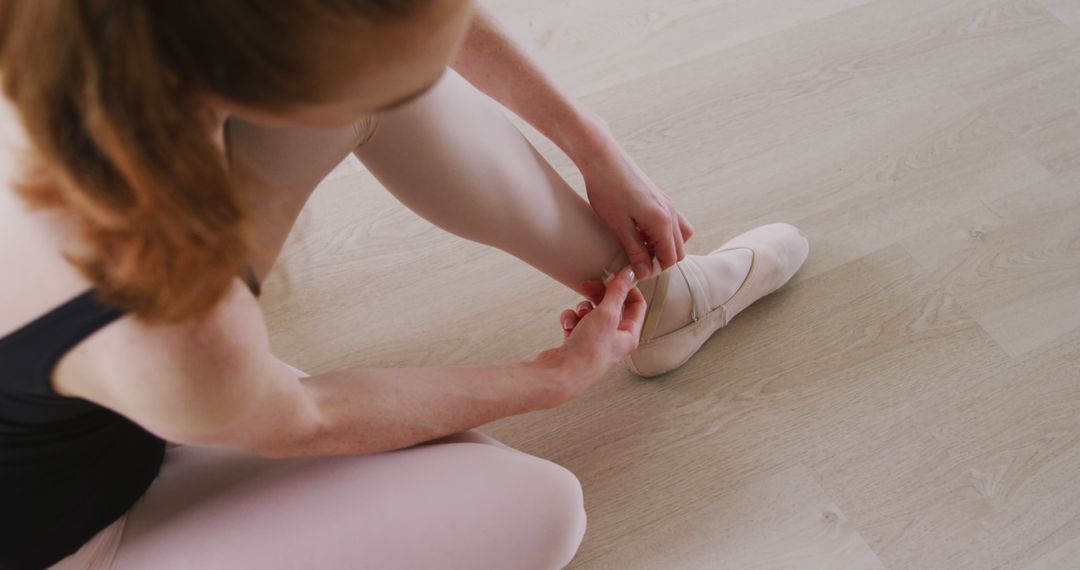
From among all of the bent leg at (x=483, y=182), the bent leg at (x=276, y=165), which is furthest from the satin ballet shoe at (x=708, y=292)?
the bent leg at (x=276, y=165)

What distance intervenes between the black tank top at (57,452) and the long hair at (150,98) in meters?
0.07

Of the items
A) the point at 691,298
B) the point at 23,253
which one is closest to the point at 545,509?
the point at 691,298

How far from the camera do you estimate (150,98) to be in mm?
409

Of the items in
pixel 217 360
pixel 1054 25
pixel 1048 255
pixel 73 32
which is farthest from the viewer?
pixel 1054 25

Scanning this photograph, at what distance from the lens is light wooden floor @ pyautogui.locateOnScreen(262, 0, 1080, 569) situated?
3.40 feet

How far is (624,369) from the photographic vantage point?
1.15 m

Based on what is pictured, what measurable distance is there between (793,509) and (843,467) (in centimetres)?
8

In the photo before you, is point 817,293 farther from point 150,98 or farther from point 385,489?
point 150,98

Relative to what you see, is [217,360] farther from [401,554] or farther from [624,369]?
[624,369]

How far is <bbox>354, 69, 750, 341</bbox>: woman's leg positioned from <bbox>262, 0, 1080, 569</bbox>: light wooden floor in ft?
0.67

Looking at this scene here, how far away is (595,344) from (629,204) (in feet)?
0.53

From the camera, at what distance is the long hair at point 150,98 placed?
39 cm

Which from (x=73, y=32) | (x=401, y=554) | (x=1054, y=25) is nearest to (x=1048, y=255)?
(x=1054, y=25)

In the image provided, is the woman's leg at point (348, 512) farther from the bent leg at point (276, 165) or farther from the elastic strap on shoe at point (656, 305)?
the elastic strap on shoe at point (656, 305)
